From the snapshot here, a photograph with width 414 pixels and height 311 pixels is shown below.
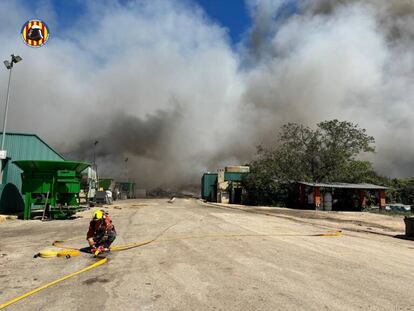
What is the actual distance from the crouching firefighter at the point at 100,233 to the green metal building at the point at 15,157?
16.0 m

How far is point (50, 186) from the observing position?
20.1 m

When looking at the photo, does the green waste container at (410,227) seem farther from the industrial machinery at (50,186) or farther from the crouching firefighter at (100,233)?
the industrial machinery at (50,186)

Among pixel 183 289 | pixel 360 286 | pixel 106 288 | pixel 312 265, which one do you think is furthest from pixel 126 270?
pixel 360 286

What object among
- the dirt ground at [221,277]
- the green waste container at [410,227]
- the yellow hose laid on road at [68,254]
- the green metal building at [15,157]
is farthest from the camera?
the green metal building at [15,157]

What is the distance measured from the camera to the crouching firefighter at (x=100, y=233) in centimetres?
967

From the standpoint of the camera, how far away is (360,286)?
20.8ft

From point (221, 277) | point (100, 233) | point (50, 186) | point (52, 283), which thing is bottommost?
point (52, 283)

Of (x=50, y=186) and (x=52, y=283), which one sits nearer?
(x=52, y=283)

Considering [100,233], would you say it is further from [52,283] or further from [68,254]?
[52,283]

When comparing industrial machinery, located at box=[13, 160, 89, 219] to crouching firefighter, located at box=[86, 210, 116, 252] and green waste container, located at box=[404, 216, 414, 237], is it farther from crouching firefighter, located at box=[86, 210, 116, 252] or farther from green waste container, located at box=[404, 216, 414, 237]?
green waste container, located at box=[404, 216, 414, 237]

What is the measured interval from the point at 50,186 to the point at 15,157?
7.01m

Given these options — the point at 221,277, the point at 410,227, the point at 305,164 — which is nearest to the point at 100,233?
the point at 221,277

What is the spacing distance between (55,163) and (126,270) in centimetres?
1455

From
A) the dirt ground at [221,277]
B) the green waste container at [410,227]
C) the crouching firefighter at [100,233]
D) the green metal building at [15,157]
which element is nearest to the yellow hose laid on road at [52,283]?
the dirt ground at [221,277]
